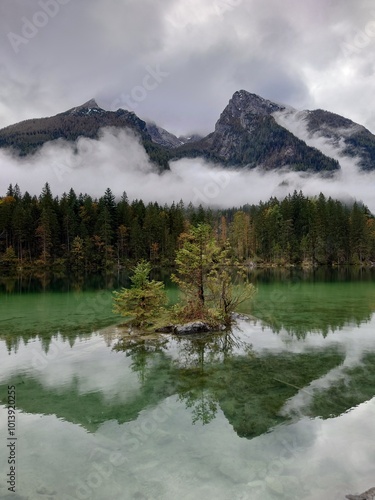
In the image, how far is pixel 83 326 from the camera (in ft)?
83.4

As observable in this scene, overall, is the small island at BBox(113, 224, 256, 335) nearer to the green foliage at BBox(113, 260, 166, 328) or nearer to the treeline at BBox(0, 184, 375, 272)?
the green foliage at BBox(113, 260, 166, 328)

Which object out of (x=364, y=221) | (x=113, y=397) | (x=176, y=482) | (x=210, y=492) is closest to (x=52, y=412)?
(x=113, y=397)

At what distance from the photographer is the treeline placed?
93.1 metres

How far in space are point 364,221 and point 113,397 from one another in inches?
4664

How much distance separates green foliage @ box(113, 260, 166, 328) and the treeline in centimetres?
6094

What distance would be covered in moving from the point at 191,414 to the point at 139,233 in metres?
92.8

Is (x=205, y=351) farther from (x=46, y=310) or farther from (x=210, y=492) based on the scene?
(x=46, y=310)

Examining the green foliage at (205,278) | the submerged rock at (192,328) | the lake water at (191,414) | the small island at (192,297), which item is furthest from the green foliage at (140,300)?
the lake water at (191,414)

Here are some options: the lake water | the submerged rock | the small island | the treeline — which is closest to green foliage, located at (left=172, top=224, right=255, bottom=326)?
the small island

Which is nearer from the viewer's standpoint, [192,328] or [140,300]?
[192,328]

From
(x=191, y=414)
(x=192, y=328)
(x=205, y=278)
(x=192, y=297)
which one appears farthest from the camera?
(x=205, y=278)

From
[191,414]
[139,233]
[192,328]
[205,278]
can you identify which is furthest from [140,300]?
[139,233]

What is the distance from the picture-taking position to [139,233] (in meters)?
103

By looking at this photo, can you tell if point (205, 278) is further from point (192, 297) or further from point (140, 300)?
point (140, 300)
